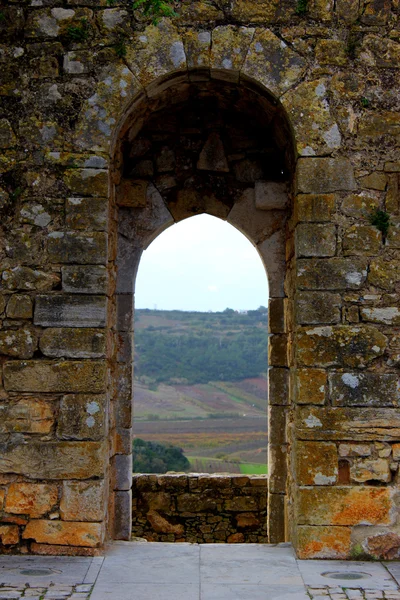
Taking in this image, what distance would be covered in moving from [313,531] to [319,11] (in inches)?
138

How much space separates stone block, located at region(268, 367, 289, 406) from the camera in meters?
5.24

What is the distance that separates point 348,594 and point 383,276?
1995 mm

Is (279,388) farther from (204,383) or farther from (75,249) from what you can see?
(204,383)

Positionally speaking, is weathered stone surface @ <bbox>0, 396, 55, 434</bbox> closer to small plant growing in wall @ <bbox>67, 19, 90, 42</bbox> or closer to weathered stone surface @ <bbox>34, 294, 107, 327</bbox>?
weathered stone surface @ <bbox>34, 294, 107, 327</bbox>

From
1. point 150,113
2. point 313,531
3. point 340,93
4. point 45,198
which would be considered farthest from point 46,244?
point 313,531

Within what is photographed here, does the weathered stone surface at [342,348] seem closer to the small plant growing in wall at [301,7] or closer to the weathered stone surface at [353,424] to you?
the weathered stone surface at [353,424]

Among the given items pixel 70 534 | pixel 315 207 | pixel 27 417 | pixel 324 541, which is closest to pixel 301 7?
pixel 315 207

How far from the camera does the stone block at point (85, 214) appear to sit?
4.29 meters

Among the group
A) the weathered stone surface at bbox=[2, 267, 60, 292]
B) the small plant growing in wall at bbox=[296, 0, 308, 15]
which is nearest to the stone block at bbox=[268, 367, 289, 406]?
the weathered stone surface at bbox=[2, 267, 60, 292]

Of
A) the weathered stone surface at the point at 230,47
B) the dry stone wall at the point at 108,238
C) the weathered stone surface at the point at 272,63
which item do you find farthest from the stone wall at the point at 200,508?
the weathered stone surface at the point at 230,47

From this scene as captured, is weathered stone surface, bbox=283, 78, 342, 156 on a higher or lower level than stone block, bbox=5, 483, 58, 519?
higher

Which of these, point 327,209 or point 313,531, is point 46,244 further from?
point 313,531

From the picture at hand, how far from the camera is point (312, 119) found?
4332 mm

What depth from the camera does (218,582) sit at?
3725mm
